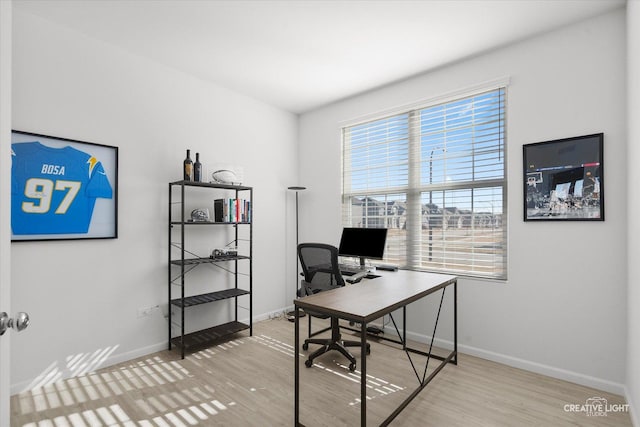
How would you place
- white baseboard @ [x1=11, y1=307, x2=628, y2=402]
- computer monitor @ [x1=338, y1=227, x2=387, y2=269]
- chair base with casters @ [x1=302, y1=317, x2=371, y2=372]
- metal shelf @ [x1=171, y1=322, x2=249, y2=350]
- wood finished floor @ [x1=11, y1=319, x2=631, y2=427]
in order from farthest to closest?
computer monitor @ [x1=338, y1=227, x2=387, y2=269] → metal shelf @ [x1=171, y1=322, x2=249, y2=350] → chair base with casters @ [x1=302, y1=317, x2=371, y2=372] → white baseboard @ [x1=11, y1=307, x2=628, y2=402] → wood finished floor @ [x1=11, y1=319, x2=631, y2=427]

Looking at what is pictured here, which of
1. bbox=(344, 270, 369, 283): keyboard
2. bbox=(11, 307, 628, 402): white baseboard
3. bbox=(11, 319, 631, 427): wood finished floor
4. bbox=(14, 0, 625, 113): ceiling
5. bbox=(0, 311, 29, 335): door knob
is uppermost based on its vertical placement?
bbox=(14, 0, 625, 113): ceiling

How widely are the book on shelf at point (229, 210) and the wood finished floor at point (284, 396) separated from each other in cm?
144

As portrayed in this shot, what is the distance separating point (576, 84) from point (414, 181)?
5.42ft

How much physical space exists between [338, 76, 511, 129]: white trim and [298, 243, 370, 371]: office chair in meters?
1.92

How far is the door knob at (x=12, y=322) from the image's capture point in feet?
3.09

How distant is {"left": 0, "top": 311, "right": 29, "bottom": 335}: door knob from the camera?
941mm

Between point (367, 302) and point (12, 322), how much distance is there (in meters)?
1.68

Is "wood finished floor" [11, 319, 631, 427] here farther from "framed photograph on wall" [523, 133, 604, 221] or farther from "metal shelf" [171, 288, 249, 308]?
"framed photograph on wall" [523, 133, 604, 221]

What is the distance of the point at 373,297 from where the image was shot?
221cm

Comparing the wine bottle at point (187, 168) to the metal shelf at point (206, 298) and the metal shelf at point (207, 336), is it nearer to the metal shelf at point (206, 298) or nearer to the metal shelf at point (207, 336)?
the metal shelf at point (206, 298)

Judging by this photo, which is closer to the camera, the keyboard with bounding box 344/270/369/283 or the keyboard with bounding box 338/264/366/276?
the keyboard with bounding box 344/270/369/283

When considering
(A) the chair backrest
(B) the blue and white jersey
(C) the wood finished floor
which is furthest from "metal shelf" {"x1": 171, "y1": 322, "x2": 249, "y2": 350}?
(B) the blue and white jersey

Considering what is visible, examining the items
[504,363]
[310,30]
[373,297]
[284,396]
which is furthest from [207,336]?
[310,30]

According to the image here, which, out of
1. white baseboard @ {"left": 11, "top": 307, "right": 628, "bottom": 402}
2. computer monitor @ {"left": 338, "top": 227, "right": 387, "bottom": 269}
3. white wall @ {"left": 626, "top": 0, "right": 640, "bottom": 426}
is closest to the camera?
white wall @ {"left": 626, "top": 0, "right": 640, "bottom": 426}
